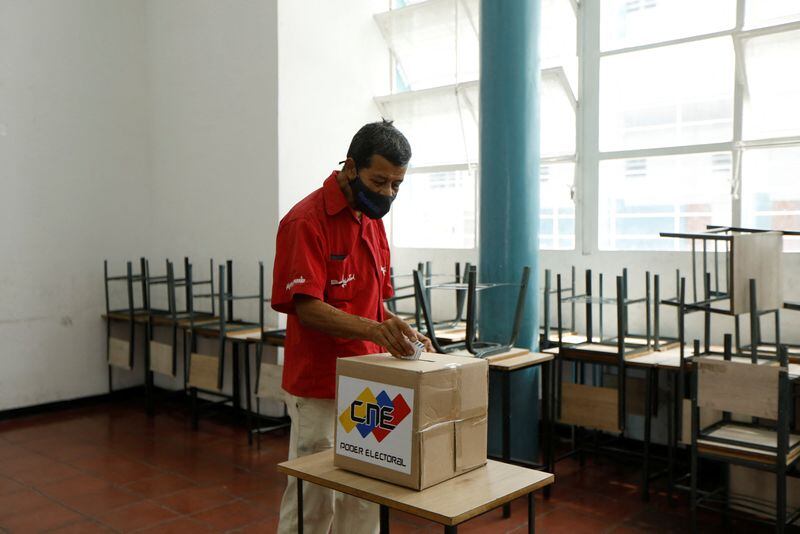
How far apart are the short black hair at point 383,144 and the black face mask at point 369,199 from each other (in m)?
0.07

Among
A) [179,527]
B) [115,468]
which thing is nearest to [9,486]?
[115,468]

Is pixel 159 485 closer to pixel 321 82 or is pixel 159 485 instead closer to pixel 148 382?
pixel 148 382

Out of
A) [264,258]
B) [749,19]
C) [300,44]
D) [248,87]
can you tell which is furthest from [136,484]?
[749,19]

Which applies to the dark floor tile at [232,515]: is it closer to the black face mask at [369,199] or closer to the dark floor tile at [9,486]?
the dark floor tile at [9,486]

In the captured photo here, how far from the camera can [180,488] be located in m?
3.73

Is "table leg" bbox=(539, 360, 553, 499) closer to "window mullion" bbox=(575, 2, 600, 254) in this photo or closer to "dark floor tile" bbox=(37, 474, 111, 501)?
"window mullion" bbox=(575, 2, 600, 254)

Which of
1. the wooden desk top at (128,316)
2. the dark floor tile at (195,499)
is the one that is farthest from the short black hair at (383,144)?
the wooden desk top at (128,316)

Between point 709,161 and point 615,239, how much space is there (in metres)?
0.71

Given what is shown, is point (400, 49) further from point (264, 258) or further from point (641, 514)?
point (641, 514)

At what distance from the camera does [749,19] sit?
12.8 feet

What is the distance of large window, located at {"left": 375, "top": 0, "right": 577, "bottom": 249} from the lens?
4613 millimetres

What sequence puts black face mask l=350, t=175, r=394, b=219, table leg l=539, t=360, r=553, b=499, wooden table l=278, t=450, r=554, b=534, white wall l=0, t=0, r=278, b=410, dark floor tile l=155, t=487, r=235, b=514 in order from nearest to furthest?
wooden table l=278, t=450, r=554, b=534
black face mask l=350, t=175, r=394, b=219
dark floor tile l=155, t=487, r=235, b=514
table leg l=539, t=360, r=553, b=499
white wall l=0, t=0, r=278, b=410

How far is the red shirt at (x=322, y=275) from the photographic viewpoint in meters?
1.89

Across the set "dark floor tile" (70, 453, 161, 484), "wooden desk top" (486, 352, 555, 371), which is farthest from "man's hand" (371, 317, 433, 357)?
"dark floor tile" (70, 453, 161, 484)
